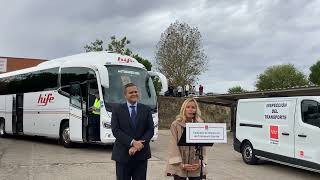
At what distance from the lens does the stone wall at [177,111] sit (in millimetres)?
43625

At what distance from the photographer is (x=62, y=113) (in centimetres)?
1958

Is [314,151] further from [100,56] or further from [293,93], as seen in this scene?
[293,93]

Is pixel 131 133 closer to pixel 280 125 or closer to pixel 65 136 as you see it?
pixel 280 125

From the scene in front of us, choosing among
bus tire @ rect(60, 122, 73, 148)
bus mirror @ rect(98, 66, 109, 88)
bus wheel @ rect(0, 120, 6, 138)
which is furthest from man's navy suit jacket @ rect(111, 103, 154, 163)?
bus wheel @ rect(0, 120, 6, 138)

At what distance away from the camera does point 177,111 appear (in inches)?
1745

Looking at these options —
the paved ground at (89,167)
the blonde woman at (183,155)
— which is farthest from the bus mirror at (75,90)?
the blonde woman at (183,155)

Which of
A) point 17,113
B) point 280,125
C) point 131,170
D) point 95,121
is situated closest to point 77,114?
point 95,121

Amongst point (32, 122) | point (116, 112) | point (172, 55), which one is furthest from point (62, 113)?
point (172, 55)

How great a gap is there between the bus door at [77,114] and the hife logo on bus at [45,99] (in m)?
1.81

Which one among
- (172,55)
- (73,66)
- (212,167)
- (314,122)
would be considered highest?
(172,55)

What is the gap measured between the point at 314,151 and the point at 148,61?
4616 cm

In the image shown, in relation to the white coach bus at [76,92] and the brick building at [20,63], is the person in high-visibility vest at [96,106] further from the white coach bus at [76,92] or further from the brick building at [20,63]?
the brick building at [20,63]

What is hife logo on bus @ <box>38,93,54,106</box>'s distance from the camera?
2048cm

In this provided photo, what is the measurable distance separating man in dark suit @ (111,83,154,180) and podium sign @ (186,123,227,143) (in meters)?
0.60
